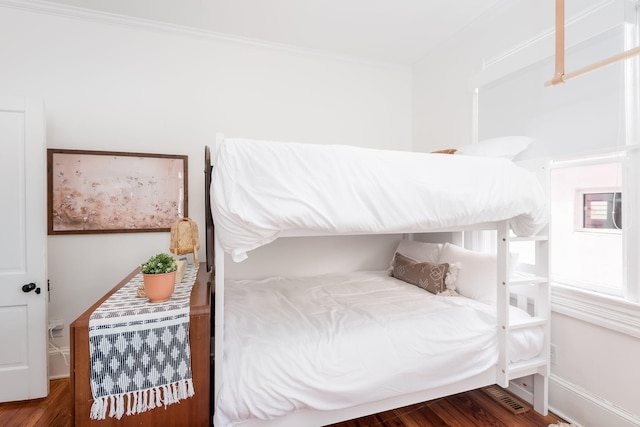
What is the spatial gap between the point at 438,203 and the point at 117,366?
5.07 ft

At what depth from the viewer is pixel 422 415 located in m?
1.88

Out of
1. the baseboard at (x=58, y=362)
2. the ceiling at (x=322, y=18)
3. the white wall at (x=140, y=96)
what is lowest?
the baseboard at (x=58, y=362)

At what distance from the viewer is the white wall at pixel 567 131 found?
5.38 ft

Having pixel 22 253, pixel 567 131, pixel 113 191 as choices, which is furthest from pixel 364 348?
pixel 22 253

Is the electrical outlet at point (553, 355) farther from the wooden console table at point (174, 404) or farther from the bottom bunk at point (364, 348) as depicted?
the wooden console table at point (174, 404)

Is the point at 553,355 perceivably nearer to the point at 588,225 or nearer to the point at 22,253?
the point at 588,225

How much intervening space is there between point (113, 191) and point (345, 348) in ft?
6.83

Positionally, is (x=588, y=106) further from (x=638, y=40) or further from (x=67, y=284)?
(x=67, y=284)

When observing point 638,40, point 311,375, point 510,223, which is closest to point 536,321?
point 510,223

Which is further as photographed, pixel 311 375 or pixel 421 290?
pixel 421 290

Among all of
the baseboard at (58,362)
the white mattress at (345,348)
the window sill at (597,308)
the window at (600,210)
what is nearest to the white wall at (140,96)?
the baseboard at (58,362)

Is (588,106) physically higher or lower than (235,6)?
lower

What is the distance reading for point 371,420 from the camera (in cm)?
183

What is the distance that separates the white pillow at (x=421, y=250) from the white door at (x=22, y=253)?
2.75 meters
